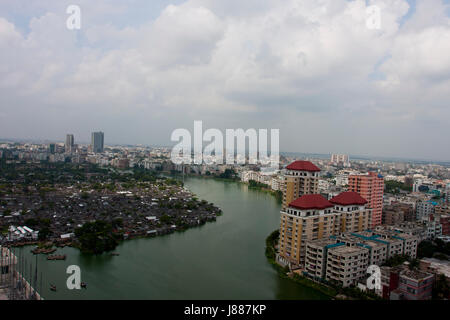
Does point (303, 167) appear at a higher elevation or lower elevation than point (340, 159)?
higher

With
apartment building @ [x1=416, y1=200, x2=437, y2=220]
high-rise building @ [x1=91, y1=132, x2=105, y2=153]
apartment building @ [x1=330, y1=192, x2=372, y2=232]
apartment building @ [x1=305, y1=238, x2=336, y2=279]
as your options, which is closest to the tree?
apartment building @ [x1=305, y1=238, x2=336, y2=279]

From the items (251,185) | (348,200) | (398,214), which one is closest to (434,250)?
A: (348,200)

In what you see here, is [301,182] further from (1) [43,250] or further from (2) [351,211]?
(1) [43,250]

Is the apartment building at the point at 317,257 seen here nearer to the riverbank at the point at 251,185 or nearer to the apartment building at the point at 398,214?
the apartment building at the point at 398,214

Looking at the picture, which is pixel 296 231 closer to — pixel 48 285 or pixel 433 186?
pixel 48 285

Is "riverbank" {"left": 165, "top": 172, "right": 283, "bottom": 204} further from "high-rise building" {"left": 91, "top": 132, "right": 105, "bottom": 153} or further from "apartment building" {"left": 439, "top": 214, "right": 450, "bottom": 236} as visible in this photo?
"high-rise building" {"left": 91, "top": 132, "right": 105, "bottom": 153}
